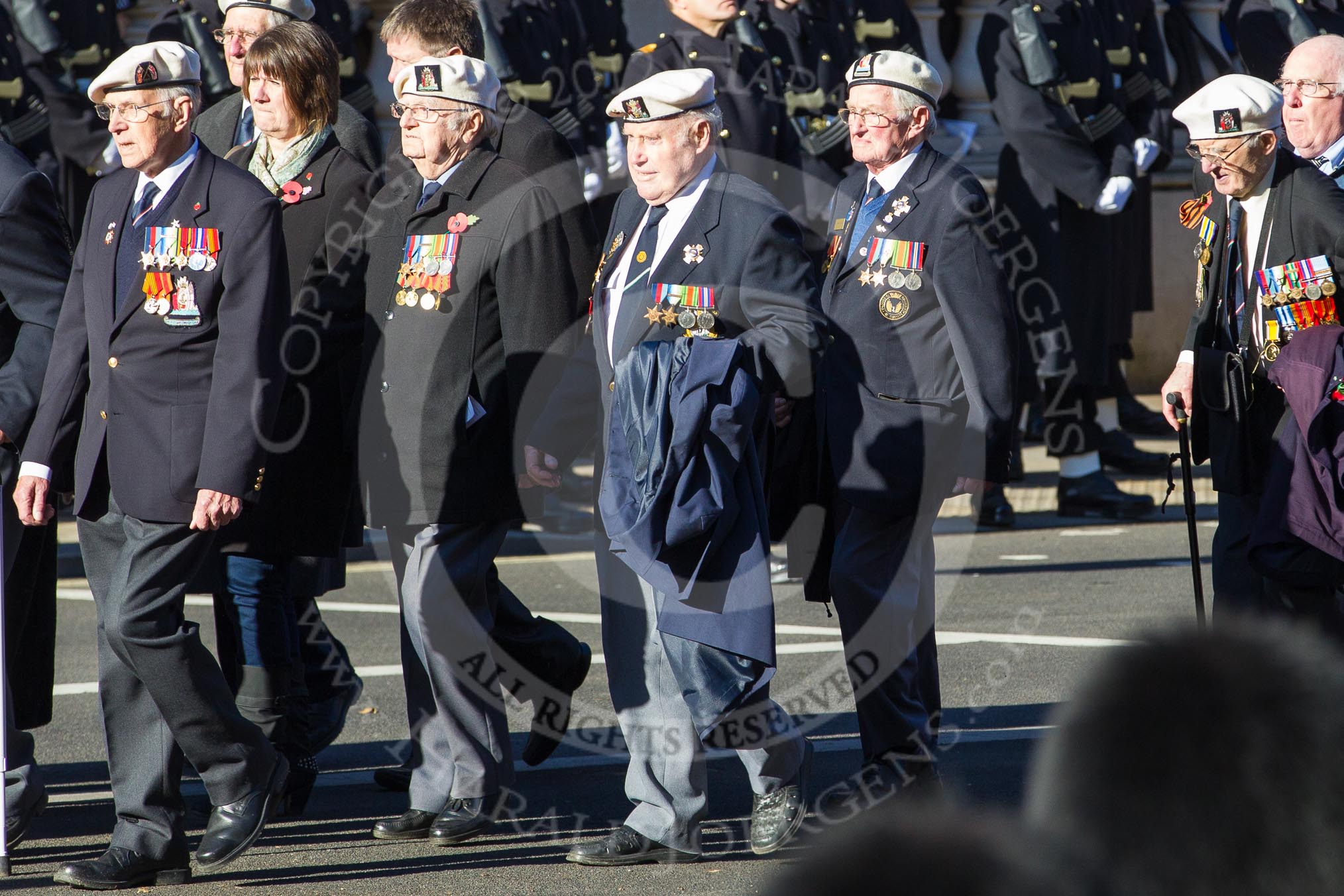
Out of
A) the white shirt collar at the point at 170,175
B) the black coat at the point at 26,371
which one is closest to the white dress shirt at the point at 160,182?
the white shirt collar at the point at 170,175

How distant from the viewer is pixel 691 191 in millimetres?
4754

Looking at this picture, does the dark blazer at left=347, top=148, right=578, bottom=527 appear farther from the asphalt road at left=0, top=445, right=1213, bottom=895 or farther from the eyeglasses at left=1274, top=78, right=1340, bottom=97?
the eyeglasses at left=1274, top=78, right=1340, bottom=97

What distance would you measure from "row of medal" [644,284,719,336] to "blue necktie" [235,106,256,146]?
5.91 ft

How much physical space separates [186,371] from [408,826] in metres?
1.33

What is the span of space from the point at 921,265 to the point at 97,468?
84.0 inches

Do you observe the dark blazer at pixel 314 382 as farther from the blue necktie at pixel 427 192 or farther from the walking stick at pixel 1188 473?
the walking stick at pixel 1188 473

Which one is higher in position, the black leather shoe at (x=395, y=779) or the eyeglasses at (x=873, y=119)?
the eyeglasses at (x=873, y=119)

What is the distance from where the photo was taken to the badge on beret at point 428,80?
5.00 meters

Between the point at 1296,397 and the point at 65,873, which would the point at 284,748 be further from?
the point at 1296,397

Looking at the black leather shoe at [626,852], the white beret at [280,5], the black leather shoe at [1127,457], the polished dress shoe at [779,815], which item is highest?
the white beret at [280,5]

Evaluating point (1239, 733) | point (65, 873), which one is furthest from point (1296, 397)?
point (1239, 733)

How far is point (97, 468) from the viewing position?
4566 millimetres

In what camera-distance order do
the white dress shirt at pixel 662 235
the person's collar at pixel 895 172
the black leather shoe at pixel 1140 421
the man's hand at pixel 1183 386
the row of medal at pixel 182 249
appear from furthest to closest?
the black leather shoe at pixel 1140 421
the man's hand at pixel 1183 386
the person's collar at pixel 895 172
the white dress shirt at pixel 662 235
the row of medal at pixel 182 249

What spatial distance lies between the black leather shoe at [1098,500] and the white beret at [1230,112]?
5.01 metres
